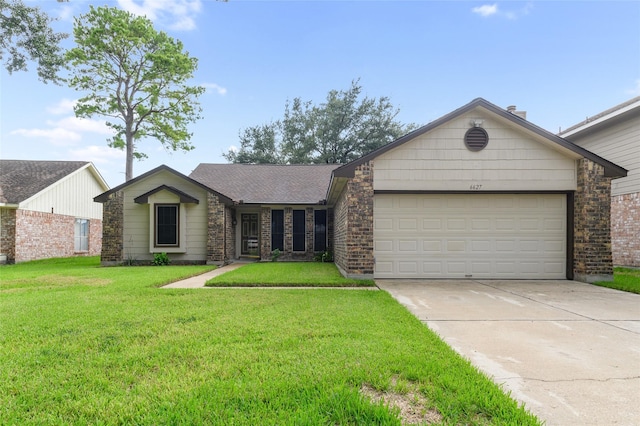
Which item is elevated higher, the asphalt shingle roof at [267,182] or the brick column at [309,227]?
the asphalt shingle roof at [267,182]

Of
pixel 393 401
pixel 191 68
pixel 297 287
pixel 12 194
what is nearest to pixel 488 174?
pixel 297 287

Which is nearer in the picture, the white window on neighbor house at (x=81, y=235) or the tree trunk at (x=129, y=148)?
the white window on neighbor house at (x=81, y=235)

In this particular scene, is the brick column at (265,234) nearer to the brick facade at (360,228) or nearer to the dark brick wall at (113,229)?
the dark brick wall at (113,229)

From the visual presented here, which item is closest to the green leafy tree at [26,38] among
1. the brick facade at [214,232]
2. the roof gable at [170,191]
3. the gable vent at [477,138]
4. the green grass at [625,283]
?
the roof gable at [170,191]

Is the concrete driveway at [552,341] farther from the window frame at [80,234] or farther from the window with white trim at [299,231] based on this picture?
the window frame at [80,234]

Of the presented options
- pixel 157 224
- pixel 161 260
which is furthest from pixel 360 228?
pixel 157 224

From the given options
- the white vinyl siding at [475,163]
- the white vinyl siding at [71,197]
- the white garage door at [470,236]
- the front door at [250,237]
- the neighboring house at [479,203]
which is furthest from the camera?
the front door at [250,237]

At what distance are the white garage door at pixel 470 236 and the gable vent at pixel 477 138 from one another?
4.22 ft

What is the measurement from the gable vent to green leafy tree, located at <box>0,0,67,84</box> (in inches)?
719

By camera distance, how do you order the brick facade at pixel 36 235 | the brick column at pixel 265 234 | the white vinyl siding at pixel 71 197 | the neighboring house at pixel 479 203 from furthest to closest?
1. the white vinyl siding at pixel 71 197
2. the brick column at pixel 265 234
3. the brick facade at pixel 36 235
4. the neighboring house at pixel 479 203

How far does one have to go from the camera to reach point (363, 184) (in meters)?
8.18

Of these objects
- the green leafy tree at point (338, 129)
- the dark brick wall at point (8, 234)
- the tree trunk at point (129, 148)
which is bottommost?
the dark brick wall at point (8, 234)

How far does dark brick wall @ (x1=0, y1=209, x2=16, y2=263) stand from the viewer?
13.8 metres

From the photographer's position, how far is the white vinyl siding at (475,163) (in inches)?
326
